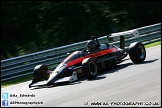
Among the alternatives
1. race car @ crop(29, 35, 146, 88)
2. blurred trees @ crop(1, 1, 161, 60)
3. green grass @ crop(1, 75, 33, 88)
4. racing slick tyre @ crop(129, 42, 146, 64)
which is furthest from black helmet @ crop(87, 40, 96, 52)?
blurred trees @ crop(1, 1, 161, 60)

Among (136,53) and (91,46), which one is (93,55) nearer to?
(91,46)

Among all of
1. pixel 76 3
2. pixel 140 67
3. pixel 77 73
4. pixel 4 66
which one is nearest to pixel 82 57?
pixel 77 73

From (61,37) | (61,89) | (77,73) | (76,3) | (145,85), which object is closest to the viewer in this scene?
(145,85)

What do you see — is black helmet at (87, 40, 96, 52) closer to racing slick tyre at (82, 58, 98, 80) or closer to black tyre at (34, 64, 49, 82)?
racing slick tyre at (82, 58, 98, 80)

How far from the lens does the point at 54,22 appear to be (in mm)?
23438

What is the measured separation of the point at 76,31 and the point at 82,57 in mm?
11491

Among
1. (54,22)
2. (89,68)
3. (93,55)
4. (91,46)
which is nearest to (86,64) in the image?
(89,68)

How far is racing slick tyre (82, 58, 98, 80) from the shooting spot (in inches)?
431

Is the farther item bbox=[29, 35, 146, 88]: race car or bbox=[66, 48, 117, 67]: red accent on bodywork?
bbox=[66, 48, 117, 67]: red accent on bodywork

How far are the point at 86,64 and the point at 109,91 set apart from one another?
2203mm

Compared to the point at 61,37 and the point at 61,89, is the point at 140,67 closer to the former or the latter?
the point at 61,89

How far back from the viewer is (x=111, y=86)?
9469mm

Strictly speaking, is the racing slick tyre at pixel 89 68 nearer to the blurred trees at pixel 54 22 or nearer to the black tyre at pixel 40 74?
the black tyre at pixel 40 74

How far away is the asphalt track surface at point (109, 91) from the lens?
7.66m
